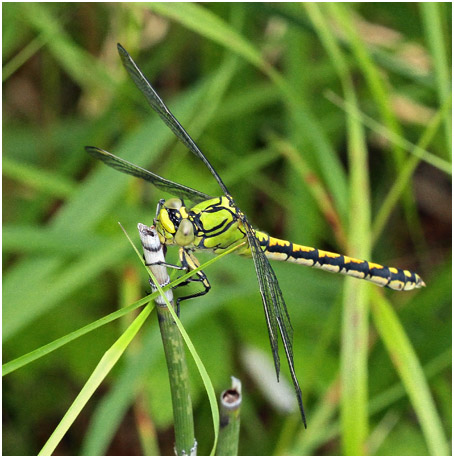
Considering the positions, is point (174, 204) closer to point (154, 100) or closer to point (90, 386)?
point (154, 100)

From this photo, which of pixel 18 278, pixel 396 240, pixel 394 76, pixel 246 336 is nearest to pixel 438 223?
pixel 396 240

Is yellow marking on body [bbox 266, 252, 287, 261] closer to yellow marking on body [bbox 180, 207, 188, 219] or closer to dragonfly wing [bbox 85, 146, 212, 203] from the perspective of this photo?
dragonfly wing [bbox 85, 146, 212, 203]

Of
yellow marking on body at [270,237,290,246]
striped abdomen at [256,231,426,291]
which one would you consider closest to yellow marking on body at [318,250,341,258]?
striped abdomen at [256,231,426,291]

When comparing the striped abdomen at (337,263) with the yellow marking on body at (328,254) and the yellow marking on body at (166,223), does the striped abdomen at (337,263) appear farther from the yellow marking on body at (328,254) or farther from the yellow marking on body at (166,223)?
the yellow marking on body at (166,223)

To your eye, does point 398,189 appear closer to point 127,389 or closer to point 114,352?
point 127,389

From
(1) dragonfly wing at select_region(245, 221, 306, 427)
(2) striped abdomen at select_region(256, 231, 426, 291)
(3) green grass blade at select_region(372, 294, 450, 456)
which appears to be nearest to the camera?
(1) dragonfly wing at select_region(245, 221, 306, 427)

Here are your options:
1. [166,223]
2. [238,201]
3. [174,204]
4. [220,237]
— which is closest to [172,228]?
[166,223]

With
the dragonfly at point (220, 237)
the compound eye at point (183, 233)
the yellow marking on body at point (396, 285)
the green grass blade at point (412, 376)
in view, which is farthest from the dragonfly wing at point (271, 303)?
the yellow marking on body at point (396, 285)
